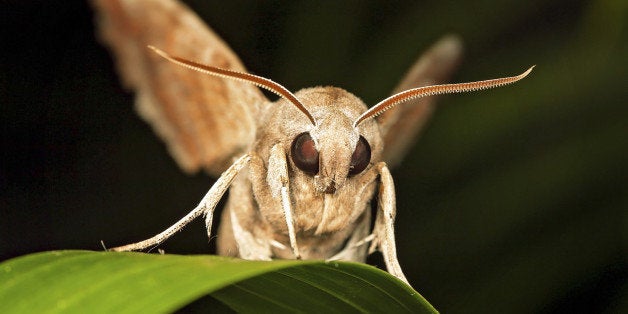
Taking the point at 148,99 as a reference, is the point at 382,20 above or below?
above

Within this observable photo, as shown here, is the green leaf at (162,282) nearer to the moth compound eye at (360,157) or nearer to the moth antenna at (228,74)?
the moth antenna at (228,74)

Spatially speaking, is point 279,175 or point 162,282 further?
point 279,175

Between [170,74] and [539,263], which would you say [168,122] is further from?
[539,263]

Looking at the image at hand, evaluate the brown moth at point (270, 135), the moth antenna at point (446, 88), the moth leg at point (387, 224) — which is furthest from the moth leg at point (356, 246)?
the moth antenna at point (446, 88)

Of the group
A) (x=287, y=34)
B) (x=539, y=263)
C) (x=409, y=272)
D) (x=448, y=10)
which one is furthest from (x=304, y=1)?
(x=539, y=263)

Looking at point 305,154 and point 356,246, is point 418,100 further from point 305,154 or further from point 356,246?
point 305,154

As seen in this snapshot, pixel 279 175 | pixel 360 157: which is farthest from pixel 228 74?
pixel 360 157
